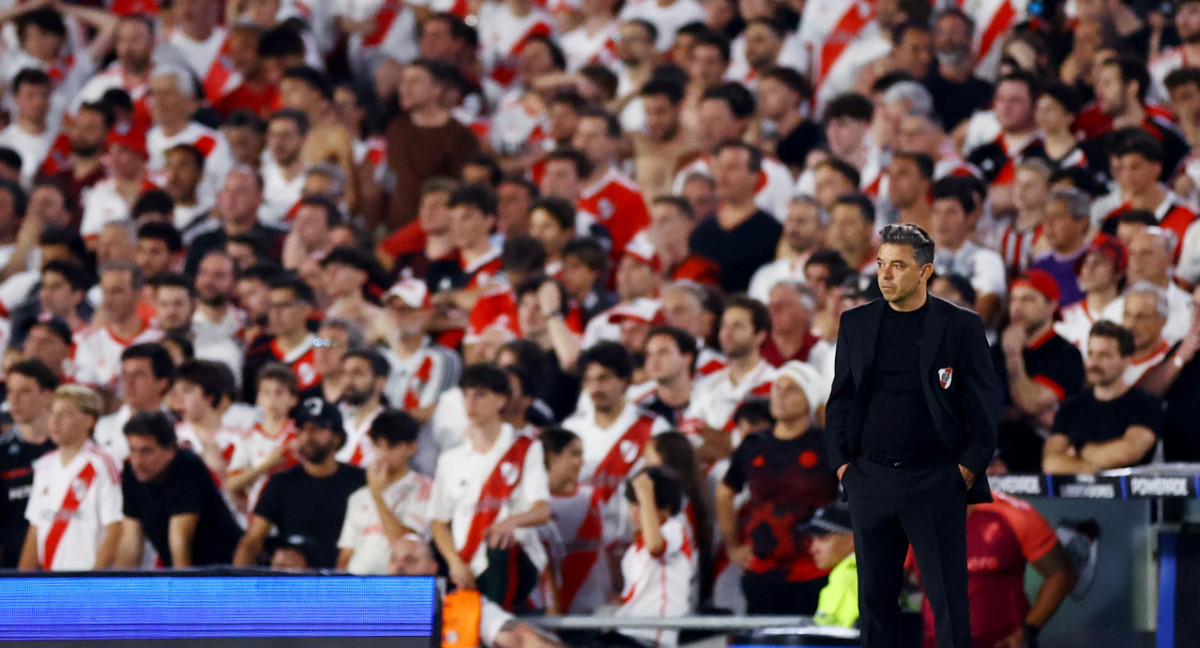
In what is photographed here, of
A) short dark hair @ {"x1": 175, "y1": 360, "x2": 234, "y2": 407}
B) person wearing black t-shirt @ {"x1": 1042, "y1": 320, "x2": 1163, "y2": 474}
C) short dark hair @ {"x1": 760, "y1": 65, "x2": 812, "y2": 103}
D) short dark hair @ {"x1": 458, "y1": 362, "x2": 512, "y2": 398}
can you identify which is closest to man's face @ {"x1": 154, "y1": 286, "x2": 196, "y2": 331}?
short dark hair @ {"x1": 175, "y1": 360, "x2": 234, "y2": 407}

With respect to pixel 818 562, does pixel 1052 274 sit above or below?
above

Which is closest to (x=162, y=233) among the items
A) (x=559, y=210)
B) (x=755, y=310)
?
(x=559, y=210)

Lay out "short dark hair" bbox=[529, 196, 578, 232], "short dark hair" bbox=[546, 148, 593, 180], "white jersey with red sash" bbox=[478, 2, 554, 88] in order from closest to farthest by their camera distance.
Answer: "short dark hair" bbox=[529, 196, 578, 232] → "short dark hair" bbox=[546, 148, 593, 180] → "white jersey with red sash" bbox=[478, 2, 554, 88]

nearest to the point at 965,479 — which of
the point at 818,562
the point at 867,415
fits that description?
the point at 867,415

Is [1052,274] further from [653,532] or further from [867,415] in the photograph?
[867,415]

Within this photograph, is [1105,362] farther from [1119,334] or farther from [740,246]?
[740,246]

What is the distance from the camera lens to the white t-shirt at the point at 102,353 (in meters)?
10.8

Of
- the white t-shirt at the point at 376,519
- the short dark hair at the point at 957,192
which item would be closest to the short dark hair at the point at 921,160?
the short dark hair at the point at 957,192

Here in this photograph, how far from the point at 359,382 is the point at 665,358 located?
5.58 feet

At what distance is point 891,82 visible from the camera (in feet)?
37.3

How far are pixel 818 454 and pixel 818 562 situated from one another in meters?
0.54

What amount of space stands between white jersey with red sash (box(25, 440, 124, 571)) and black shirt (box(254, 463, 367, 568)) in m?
0.89

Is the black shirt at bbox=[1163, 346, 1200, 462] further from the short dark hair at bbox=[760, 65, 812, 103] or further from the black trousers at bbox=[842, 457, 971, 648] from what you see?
the short dark hair at bbox=[760, 65, 812, 103]

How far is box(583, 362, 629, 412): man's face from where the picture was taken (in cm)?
905
